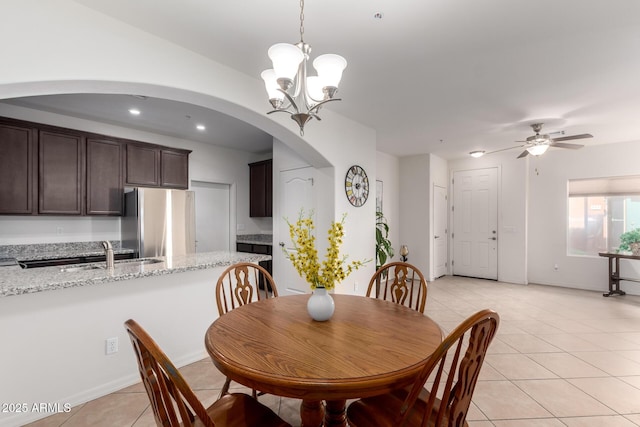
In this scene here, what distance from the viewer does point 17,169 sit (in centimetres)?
330

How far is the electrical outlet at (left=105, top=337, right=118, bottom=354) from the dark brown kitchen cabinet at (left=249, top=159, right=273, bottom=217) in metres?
3.33

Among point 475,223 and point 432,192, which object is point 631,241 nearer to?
point 475,223

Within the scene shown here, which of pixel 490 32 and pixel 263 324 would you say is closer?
pixel 263 324

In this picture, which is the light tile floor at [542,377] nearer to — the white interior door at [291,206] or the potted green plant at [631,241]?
the potted green plant at [631,241]

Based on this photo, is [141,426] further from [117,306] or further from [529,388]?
[529,388]

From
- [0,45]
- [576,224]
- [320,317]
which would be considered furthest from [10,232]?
[576,224]

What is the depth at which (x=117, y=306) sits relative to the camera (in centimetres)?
224

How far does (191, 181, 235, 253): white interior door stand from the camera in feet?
17.3

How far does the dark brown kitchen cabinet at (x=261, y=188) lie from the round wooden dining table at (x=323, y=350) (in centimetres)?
375

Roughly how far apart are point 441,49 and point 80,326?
327 centimetres

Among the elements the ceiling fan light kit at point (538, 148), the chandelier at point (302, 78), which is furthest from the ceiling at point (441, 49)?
the chandelier at point (302, 78)

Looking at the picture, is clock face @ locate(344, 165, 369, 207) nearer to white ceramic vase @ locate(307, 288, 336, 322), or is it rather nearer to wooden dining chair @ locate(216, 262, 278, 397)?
wooden dining chair @ locate(216, 262, 278, 397)

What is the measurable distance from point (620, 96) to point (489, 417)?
11.4 ft

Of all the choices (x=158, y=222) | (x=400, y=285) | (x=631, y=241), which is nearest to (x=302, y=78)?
(x=400, y=285)
